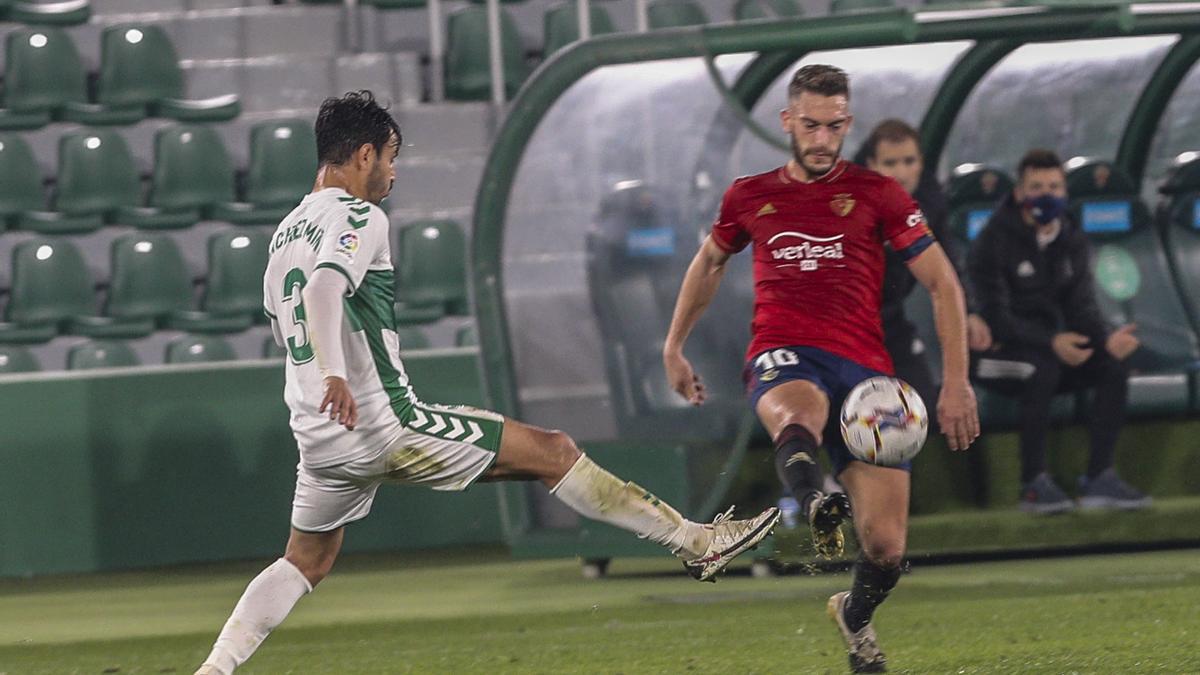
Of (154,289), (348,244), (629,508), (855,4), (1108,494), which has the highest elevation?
(855,4)

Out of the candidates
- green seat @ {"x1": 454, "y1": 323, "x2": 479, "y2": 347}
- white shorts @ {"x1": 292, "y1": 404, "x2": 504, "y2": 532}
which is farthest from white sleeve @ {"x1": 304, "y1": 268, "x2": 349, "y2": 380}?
green seat @ {"x1": 454, "y1": 323, "x2": 479, "y2": 347}

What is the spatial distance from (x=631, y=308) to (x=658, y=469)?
0.81 metres

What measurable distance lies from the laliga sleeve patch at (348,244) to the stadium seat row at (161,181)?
763cm

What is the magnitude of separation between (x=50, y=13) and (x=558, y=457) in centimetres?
888

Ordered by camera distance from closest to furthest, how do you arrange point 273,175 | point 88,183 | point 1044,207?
point 1044,207, point 88,183, point 273,175

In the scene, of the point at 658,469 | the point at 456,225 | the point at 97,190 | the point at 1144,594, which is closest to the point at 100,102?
the point at 97,190

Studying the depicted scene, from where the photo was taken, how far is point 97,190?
41.7ft

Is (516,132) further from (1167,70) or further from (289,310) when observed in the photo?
(289,310)

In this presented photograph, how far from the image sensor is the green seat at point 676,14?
14.4 m

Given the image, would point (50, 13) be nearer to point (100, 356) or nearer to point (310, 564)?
point (100, 356)

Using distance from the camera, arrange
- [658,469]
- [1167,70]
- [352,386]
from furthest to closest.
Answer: [1167,70]
[658,469]
[352,386]

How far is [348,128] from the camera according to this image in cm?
553

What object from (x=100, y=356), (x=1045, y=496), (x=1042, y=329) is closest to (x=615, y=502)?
(x=1045, y=496)

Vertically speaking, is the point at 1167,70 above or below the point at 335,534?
above
